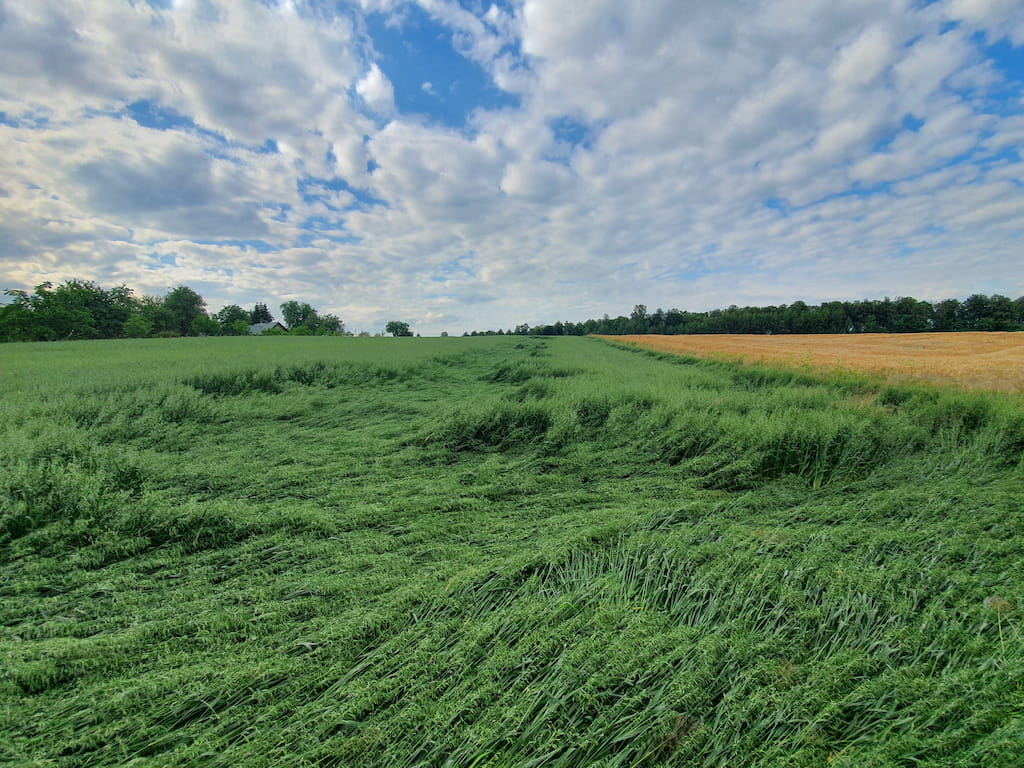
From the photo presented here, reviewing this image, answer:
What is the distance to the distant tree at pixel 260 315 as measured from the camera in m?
90.4

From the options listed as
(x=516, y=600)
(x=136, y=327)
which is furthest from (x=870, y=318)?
(x=136, y=327)

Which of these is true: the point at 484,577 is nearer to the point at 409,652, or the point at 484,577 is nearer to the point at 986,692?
the point at 409,652

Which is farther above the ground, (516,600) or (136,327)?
(136,327)

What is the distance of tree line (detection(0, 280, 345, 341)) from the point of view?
43062mm

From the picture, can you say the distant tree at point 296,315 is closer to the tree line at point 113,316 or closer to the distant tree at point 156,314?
the tree line at point 113,316

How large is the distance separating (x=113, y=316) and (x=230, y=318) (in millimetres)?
21783

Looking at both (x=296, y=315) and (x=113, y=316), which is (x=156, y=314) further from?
(x=296, y=315)

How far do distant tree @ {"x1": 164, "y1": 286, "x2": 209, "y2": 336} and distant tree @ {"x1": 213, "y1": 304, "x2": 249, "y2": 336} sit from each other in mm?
3155

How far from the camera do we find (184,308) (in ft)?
235

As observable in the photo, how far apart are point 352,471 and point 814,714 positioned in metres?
3.73

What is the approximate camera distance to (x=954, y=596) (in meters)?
1.90

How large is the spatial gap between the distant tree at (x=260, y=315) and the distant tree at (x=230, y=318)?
4.86 m

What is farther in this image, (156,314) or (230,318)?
(230,318)

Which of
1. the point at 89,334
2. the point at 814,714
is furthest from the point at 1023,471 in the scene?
the point at 89,334
